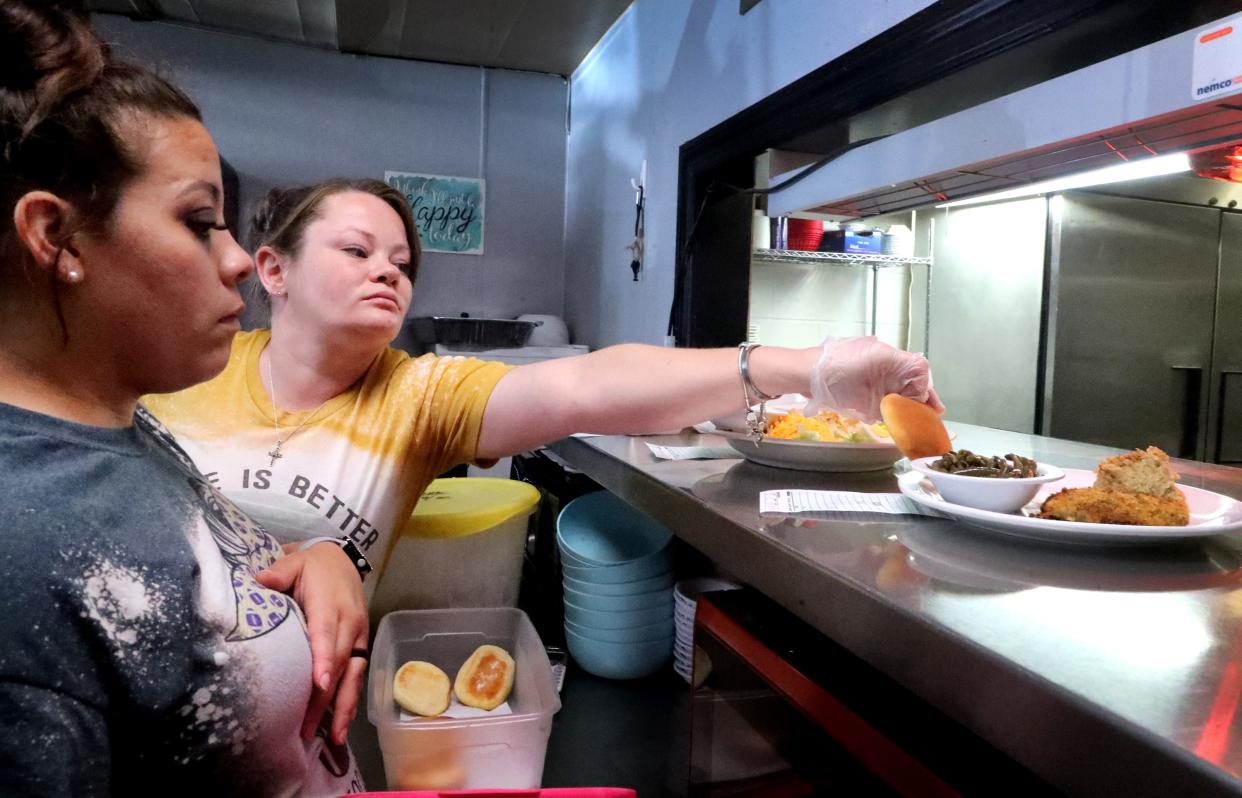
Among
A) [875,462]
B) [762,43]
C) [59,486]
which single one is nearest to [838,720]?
[875,462]

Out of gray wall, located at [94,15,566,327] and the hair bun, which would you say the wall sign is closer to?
gray wall, located at [94,15,566,327]

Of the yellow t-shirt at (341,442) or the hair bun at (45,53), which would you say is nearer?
the hair bun at (45,53)

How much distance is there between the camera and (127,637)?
0.48 metres

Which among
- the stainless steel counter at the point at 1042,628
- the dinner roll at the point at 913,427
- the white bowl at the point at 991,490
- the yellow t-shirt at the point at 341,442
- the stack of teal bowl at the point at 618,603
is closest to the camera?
the stainless steel counter at the point at 1042,628

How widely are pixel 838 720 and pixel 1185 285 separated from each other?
298cm

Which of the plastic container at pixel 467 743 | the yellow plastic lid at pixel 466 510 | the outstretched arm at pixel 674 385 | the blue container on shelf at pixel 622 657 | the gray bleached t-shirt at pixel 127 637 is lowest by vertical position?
the blue container on shelf at pixel 622 657

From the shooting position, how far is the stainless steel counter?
0.43 metres

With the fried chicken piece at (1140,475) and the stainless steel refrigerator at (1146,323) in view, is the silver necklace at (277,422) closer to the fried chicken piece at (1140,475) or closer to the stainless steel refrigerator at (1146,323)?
the fried chicken piece at (1140,475)

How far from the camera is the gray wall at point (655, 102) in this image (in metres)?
1.93

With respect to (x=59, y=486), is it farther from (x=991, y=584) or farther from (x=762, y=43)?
(x=762, y=43)

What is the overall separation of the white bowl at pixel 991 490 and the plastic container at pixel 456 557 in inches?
33.7

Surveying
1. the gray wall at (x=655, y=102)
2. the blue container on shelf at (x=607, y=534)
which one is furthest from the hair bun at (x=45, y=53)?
the gray wall at (x=655, y=102)

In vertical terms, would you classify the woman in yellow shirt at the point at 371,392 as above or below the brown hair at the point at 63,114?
below

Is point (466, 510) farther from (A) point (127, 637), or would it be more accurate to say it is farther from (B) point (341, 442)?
(A) point (127, 637)
